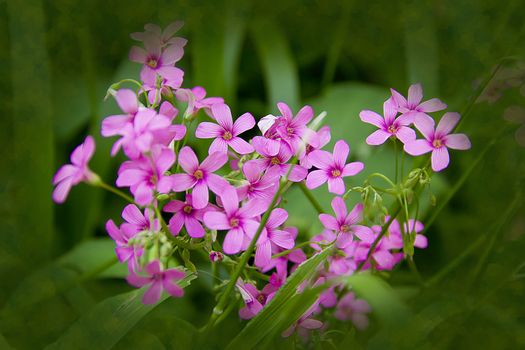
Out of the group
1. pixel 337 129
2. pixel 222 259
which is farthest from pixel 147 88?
pixel 337 129

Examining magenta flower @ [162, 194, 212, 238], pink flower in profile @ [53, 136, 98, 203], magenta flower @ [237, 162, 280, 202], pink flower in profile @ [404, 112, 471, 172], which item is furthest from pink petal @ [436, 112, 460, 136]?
pink flower in profile @ [53, 136, 98, 203]

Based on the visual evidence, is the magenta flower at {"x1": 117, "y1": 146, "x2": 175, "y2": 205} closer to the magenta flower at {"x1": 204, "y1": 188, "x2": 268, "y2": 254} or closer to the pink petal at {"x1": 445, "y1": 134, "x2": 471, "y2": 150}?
the magenta flower at {"x1": 204, "y1": 188, "x2": 268, "y2": 254}

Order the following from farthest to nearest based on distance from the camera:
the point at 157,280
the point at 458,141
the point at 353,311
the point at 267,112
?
the point at 267,112, the point at 353,311, the point at 458,141, the point at 157,280

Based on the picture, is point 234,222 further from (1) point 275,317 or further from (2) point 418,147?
(2) point 418,147

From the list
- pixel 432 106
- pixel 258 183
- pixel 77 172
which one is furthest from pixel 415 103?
pixel 77 172

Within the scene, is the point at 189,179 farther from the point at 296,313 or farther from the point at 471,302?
the point at 471,302

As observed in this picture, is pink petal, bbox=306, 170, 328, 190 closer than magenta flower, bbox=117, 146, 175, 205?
No
